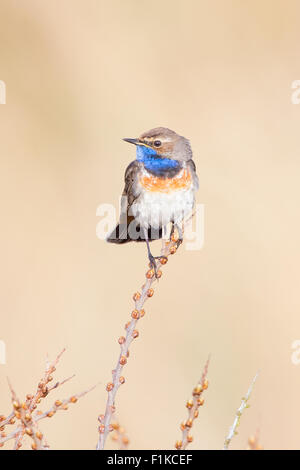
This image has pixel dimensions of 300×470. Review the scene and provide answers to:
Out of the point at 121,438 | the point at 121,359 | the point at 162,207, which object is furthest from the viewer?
the point at 162,207

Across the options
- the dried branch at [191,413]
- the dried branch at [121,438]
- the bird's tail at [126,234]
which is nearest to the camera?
the dried branch at [191,413]

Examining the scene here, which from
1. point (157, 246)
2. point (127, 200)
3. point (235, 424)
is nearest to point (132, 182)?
point (127, 200)

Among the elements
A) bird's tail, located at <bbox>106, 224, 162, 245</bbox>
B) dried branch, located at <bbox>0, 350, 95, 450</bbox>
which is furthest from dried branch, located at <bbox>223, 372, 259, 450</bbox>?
bird's tail, located at <bbox>106, 224, 162, 245</bbox>

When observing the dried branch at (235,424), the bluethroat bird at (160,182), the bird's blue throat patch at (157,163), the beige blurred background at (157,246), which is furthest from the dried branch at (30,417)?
the beige blurred background at (157,246)

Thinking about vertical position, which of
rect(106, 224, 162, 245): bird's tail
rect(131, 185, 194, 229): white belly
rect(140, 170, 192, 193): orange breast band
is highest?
rect(140, 170, 192, 193): orange breast band

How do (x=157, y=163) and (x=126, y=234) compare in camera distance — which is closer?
(x=157, y=163)

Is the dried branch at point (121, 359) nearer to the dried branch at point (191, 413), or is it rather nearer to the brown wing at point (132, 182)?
the dried branch at point (191, 413)

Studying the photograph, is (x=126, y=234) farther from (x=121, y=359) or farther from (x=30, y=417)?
(x=30, y=417)

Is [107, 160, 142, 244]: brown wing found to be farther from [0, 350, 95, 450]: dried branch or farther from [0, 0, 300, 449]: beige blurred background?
[0, 350, 95, 450]: dried branch
